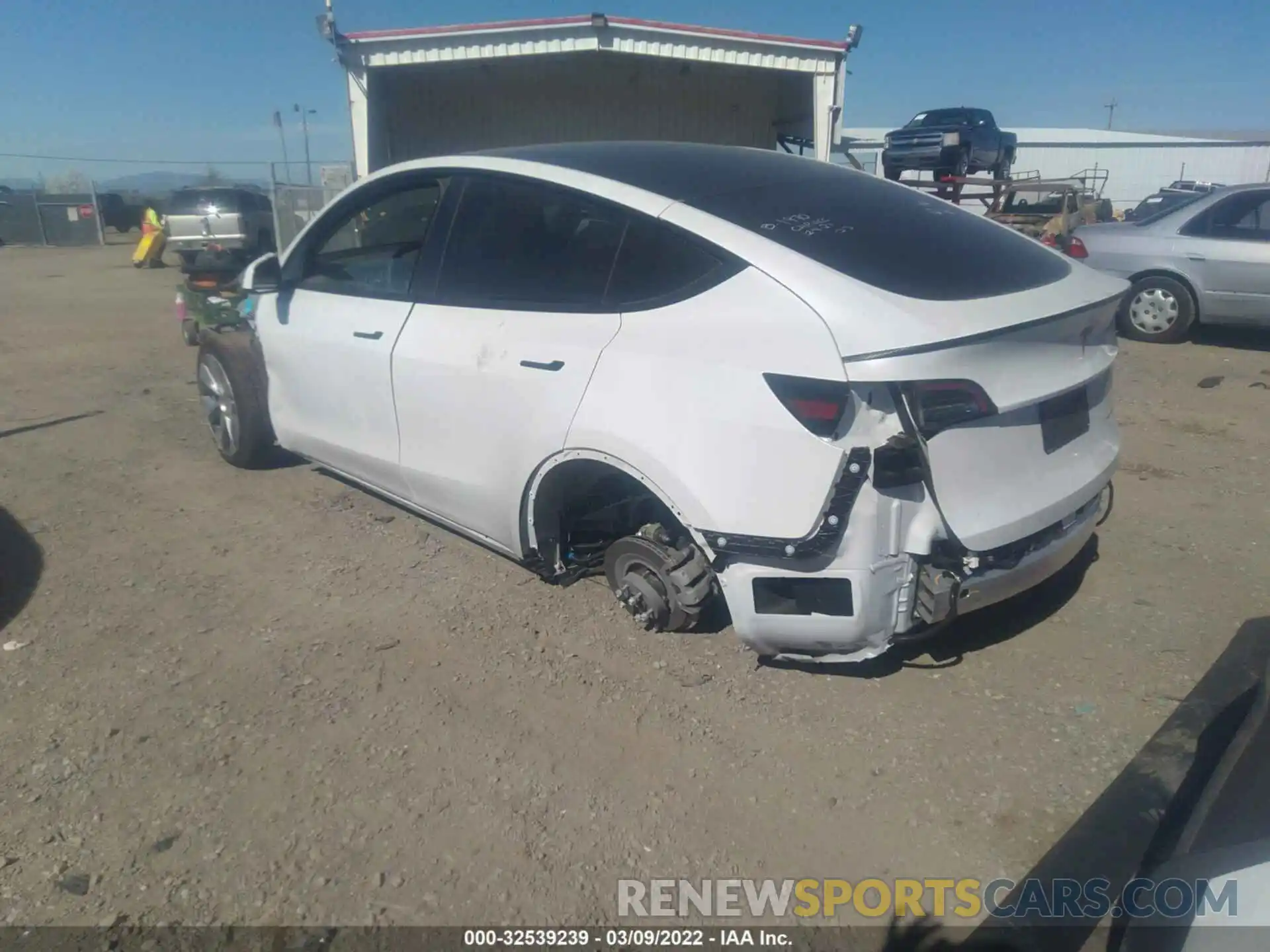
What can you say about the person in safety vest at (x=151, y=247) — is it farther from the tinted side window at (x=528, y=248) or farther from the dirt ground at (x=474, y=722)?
the tinted side window at (x=528, y=248)

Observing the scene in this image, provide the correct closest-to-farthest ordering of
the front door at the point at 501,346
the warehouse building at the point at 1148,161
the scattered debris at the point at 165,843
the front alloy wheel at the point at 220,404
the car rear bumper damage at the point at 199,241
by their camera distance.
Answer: the scattered debris at the point at 165,843 < the front door at the point at 501,346 < the front alloy wheel at the point at 220,404 < the car rear bumper damage at the point at 199,241 < the warehouse building at the point at 1148,161

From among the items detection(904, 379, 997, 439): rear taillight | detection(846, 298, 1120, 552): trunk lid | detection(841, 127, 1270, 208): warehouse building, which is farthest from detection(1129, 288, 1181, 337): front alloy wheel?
detection(841, 127, 1270, 208): warehouse building

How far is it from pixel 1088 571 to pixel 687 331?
7.77 feet

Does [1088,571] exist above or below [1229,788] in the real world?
below

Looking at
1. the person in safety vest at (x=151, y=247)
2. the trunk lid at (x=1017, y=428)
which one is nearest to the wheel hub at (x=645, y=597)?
the trunk lid at (x=1017, y=428)

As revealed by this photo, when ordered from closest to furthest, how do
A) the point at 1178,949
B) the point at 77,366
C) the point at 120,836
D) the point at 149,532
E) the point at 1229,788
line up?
the point at 1178,949 → the point at 1229,788 → the point at 120,836 → the point at 149,532 → the point at 77,366

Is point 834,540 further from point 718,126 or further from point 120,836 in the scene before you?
point 718,126

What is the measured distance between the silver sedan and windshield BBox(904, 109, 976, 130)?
956 cm

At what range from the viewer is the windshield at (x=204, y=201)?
63.7 feet

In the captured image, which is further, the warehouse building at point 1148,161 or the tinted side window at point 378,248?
the warehouse building at point 1148,161

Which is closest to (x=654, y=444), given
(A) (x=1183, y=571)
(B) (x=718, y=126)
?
(A) (x=1183, y=571)

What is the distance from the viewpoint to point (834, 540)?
2.76 m

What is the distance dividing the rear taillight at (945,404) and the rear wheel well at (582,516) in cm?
93

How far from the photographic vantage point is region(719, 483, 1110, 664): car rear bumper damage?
280 cm
